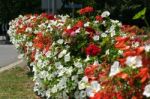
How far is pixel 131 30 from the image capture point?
8.55 meters

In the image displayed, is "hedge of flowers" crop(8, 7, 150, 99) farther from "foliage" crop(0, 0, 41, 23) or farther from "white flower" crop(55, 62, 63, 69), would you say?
"foliage" crop(0, 0, 41, 23)

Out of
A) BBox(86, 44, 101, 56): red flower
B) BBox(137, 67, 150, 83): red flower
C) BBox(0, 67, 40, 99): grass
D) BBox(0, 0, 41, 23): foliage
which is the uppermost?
BBox(137, 67, 150, 83): red flower

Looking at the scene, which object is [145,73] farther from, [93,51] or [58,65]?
[58,65]

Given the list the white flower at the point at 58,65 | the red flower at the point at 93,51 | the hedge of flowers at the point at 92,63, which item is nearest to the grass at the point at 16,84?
the hedge of flowers at the point at 92,63

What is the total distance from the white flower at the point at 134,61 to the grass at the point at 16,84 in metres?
6.24

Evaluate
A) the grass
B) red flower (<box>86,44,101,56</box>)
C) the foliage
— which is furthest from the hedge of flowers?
the foliage

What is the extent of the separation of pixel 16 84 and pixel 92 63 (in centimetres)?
584

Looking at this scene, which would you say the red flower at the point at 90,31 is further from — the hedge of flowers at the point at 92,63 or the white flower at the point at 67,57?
the white flower at the point at 67,57

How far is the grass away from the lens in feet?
33.5

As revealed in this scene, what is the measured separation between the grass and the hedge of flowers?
125 centimetres

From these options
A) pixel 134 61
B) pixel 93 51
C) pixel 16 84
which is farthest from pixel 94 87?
pixel 16 84

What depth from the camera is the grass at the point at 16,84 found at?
402 inches

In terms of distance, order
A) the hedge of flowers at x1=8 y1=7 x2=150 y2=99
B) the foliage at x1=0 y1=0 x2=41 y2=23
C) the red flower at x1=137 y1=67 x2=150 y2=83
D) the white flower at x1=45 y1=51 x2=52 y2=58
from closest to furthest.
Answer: the red flower at x1=137 y1=67 x2=150 y2=83, the hedge of flowers at x1=8 y1=7 x2=150 y2=99, the white flower at x1=45 y1=51 x2=52 y2=58, the foliage at x1=0 y1=0 x2=41 y2=23

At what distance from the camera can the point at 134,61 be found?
3744 mm
